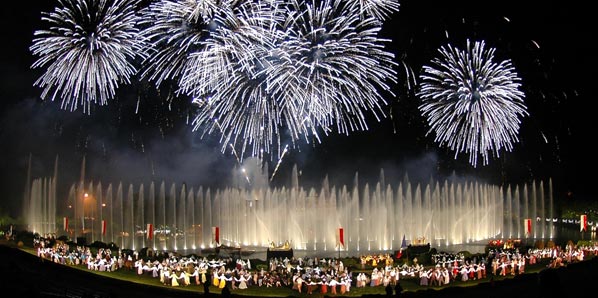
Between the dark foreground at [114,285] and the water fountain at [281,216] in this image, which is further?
the water fountain at [281,216]

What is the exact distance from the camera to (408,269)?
27719 millimetres

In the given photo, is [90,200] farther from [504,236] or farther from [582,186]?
[582,186]

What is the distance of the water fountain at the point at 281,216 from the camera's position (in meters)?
56.0

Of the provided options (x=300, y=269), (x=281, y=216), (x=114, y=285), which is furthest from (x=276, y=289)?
(x=281, y=216)

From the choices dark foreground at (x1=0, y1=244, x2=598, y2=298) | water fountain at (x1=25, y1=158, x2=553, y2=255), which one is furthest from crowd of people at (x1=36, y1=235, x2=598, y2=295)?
water fountain at (x1=25, y1=158, x2=553, y2=255)

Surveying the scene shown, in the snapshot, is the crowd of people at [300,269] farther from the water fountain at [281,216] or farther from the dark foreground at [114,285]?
the water fountain at [281,216]

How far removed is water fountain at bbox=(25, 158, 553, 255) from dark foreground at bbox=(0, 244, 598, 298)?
26.7 meters

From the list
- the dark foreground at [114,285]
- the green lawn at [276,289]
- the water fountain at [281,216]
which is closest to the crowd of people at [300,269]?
the green lawn at [276,289]

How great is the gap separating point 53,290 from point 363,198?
128 ft

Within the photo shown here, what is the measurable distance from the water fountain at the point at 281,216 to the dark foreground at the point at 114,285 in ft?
87.6

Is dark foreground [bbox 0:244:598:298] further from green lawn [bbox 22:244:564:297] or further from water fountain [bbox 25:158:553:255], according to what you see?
water fountain [bbox 25:158:553:255]

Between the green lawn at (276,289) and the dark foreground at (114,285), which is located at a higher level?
the dark foreground at (114,285)

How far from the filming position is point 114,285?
24766mm

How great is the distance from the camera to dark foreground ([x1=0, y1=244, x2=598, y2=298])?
66.3ft
